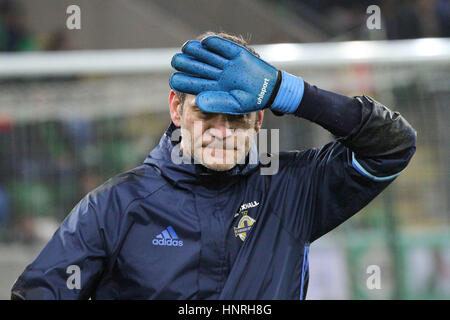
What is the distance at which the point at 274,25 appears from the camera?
8234mm

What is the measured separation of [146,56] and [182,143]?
221cm

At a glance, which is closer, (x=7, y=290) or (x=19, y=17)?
(x=7, y=290)

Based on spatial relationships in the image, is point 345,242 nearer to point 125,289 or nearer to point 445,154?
point 445,154

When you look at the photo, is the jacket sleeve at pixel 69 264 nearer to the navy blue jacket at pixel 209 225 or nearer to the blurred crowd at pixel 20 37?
the navy blue jacket at pixel 209 225

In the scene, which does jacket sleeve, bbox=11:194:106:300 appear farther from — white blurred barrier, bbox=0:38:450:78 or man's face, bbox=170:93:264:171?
white blurred barrier, bbox=0:38:450:78

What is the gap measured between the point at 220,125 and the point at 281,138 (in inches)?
88.8

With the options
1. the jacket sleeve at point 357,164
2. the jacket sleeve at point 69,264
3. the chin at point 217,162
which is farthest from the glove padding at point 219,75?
the jacket sleeve at point 69,264

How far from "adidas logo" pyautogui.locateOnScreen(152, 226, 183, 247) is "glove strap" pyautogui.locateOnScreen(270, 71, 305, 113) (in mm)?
430

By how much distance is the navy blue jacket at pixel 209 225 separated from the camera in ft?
5.26

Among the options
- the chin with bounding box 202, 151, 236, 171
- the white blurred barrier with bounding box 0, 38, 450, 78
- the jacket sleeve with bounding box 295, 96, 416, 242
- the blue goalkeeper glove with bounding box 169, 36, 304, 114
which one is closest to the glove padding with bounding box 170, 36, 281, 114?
the blue goalkeeper glove with bounding box 169, 36, 304, 114

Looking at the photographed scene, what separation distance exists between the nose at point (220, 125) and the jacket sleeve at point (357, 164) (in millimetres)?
282

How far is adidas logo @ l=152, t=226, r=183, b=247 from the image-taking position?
1658mm

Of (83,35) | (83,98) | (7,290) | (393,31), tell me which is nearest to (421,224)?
(393,31)

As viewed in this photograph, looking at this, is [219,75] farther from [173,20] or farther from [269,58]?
[173,20]
